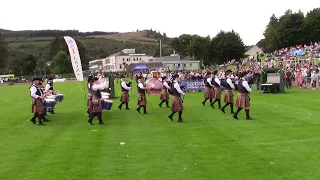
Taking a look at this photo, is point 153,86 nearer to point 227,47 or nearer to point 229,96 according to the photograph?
point 229,96

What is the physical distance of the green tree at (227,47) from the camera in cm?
9488

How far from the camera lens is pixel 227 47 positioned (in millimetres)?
94938

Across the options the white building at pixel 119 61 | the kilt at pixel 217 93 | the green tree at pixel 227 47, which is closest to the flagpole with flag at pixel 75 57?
the kilt at pixel 217 93

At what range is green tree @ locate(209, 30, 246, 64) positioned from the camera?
9488cm

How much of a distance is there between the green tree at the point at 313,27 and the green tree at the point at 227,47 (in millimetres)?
15920

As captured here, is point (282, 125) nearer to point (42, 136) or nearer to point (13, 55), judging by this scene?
point (42, 136)

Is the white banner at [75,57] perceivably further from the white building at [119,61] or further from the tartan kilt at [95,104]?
the white building at [119,61]

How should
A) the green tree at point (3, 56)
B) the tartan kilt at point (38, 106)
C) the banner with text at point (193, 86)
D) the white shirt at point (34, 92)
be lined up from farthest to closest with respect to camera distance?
the green tree at point (3, 56) < the banner with text at point (193, 86) < the tartan kilt at point (38, 106) < the white shirt at point (34, 92)

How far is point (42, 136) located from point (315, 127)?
8878mm

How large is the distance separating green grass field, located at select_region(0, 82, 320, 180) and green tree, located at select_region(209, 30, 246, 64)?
257ft

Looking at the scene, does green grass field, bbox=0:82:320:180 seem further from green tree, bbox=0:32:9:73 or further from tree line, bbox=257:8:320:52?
green tree, bbox=0:32:9:73

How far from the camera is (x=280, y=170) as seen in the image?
333 inches

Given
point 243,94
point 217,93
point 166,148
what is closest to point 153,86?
point 217,93

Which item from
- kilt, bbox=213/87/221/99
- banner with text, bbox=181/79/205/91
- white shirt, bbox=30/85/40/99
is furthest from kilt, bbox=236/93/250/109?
banner with text, bbox=181/79/205/91
